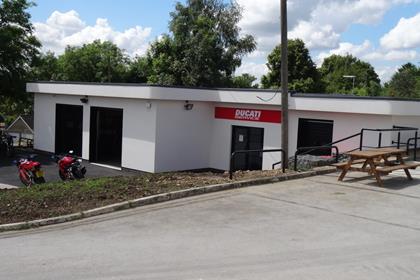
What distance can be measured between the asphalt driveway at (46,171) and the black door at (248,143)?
16.8 ft

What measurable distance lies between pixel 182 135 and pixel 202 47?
17.1 metres

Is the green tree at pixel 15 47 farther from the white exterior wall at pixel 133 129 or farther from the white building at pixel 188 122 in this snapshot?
the white exterior wall at pixel 133 129

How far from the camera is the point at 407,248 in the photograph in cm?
710

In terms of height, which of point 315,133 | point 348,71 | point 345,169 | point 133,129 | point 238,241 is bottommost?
point 238,241

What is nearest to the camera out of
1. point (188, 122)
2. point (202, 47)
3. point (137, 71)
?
point (188, 122)

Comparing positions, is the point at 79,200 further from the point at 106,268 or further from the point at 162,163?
Answer: the point at 162,163

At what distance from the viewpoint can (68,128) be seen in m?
24.5

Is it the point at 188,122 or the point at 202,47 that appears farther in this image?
the point at 202,47

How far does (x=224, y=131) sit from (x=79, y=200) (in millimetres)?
13373

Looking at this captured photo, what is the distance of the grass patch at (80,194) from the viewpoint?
938 centimetres

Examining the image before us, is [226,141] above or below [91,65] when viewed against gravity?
below

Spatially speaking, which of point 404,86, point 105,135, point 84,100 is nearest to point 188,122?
point 105,135

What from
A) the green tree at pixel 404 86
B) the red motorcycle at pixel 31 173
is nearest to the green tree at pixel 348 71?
the green tree at pixel 404 86

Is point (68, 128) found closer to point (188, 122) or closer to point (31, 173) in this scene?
point (188, 122)
